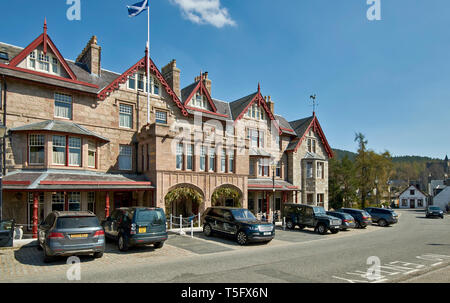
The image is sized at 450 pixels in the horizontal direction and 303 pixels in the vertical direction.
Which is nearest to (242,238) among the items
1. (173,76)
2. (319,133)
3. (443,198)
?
(173,76)

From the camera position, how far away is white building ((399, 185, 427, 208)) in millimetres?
77250

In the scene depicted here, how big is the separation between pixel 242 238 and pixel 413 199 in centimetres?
7889

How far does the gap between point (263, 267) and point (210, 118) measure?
18.3 meters

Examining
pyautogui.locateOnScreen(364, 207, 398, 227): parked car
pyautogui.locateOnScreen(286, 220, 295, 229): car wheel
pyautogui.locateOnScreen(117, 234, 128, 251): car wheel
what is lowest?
pyautogui.locateOnScreen(364, 207, 398, 227): parked car

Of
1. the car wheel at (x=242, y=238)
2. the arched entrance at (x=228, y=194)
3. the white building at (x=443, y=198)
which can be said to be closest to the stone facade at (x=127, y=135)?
the arched entrance at (x=228, y=194)

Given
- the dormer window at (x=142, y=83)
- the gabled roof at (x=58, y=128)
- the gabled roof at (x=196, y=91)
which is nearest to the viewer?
the gabled roof at (x=58, y=128)

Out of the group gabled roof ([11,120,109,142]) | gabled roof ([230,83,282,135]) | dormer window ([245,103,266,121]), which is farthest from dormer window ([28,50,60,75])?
dormer window ([245,103,266,121])

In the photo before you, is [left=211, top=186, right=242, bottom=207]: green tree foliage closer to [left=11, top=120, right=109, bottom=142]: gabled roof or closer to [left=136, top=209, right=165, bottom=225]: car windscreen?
[left=11, top=120, right=109, bottom=142]: gabled roof

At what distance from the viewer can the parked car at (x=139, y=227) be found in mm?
12883

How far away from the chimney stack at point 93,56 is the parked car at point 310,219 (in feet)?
58.4

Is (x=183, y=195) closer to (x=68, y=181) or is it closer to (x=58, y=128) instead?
(x=68, y=181)

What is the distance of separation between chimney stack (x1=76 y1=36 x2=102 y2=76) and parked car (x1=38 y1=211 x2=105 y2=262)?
1423 cm

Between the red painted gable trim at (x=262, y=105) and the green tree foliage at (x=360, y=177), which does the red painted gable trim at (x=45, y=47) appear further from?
the green tree foliage at (x=360, y=177)
